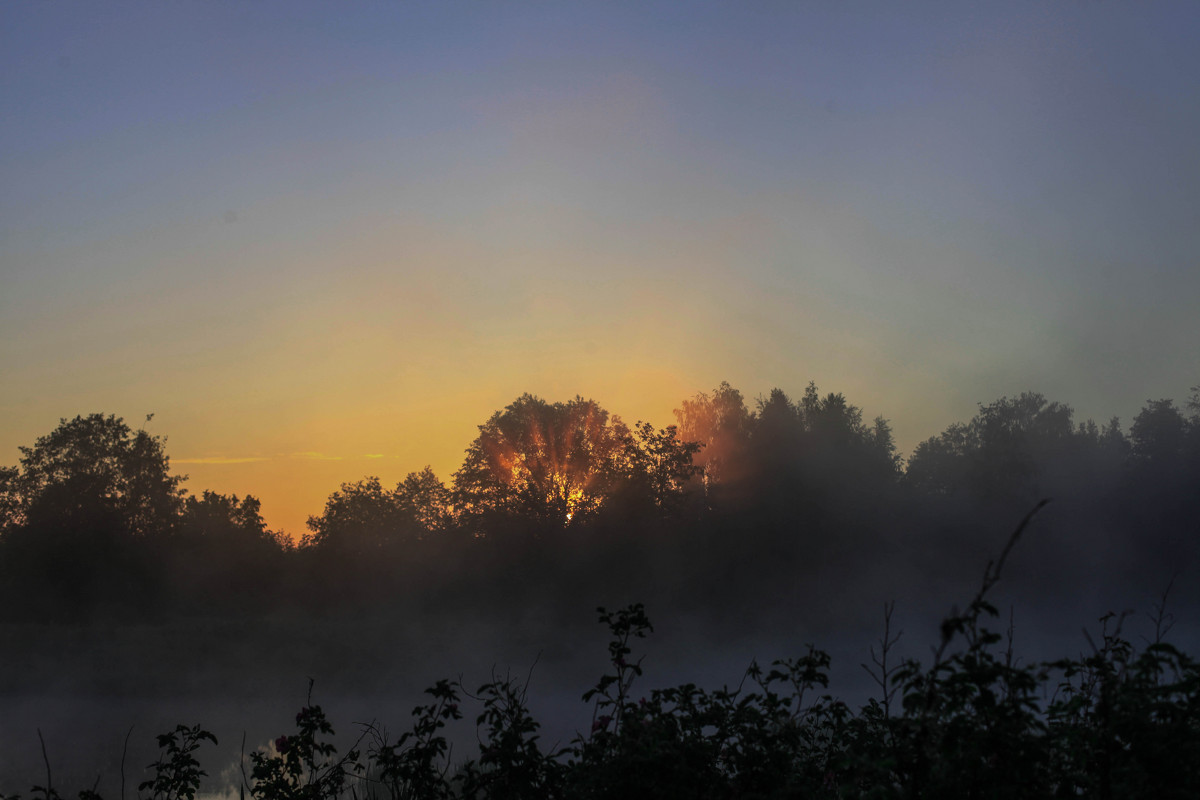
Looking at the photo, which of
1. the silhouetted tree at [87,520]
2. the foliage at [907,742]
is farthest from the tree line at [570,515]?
the foliage at [907,742]

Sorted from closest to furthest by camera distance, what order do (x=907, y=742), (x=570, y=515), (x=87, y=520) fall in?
(x=907, y=742) < (x=87, y=520) < (x=570, y=515)

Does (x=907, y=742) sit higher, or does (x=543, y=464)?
(x=543, y=464)

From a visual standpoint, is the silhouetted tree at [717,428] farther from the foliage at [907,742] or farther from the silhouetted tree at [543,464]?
the foliage at [907,742]

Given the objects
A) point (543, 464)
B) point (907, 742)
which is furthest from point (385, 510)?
point (907, 742)

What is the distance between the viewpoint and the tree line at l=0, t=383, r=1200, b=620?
134ft

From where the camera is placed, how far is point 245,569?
42.8 meters

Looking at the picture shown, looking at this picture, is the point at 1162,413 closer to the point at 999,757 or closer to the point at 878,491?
the point at 878,491

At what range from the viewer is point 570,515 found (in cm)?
4644

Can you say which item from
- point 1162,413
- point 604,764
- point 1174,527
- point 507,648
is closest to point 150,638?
point 507,648

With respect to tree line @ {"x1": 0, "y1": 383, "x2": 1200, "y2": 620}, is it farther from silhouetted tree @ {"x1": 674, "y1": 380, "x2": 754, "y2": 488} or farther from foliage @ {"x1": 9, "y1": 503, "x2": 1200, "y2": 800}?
foliage @ {"x1": 9, "y1": 503, "x2": 1200, "y2": 800}

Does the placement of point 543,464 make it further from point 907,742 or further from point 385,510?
point 907,742

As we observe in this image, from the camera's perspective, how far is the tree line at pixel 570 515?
40.9 meters

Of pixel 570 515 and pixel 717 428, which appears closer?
pixel 570 515

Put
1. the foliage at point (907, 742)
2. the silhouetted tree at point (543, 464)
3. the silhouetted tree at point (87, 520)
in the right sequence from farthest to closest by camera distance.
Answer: the silhouetted tree at point (543, 464) < the silhouetted tree at point (87, 520) < the foliage at point (907, 742)
